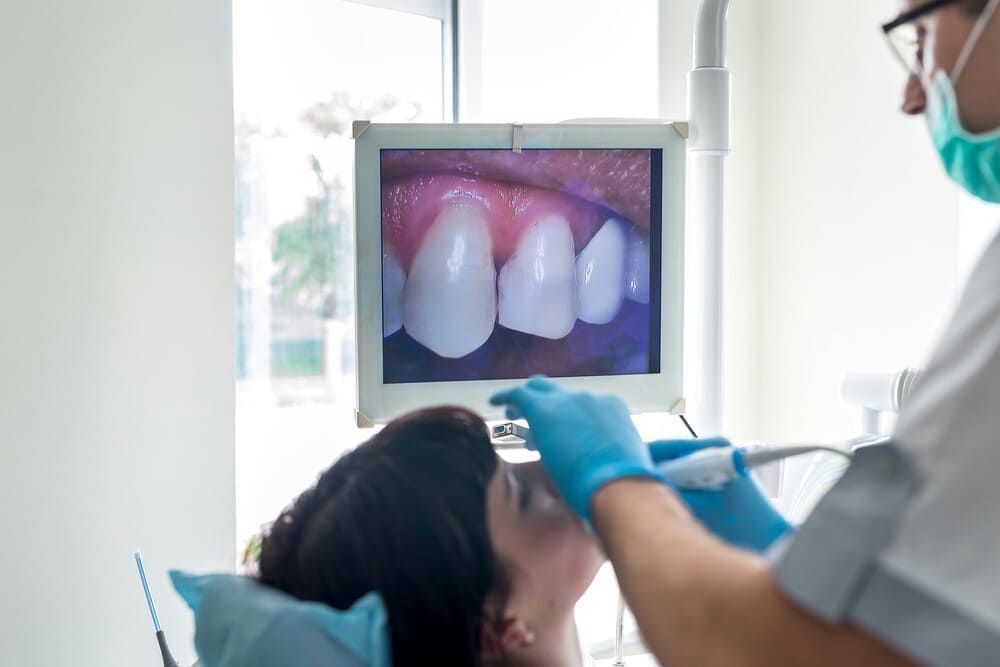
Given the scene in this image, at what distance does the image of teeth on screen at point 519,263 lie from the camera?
4.75 feet

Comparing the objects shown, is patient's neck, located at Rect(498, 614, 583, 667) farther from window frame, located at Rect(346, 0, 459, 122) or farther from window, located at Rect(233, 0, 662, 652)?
window frame, located at Rect(346, 0, 459, 122)

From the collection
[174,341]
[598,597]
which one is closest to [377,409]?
[174,341]

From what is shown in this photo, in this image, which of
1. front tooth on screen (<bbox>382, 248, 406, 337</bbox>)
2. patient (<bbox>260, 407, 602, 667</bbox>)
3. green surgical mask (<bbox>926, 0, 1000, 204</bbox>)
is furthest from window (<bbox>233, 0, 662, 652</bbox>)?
green surgical mask (<bbox>926, 0, 1000, 204</bbox>)

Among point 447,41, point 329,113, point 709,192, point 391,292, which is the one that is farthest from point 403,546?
point 447,41

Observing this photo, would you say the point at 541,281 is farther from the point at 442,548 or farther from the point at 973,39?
the point at 973,39

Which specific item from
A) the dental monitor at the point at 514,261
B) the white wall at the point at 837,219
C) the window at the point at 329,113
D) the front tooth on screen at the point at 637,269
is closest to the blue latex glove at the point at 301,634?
the dental monitor at the point at 514,261

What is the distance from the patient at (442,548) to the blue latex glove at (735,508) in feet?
0.46

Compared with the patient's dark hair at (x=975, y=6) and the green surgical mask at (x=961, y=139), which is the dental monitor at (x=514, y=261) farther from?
the patient's dark hair at (x=975, y=6)

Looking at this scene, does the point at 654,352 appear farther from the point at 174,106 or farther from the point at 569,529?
the point at 174,106

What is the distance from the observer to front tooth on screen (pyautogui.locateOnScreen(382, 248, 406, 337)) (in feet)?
4.74

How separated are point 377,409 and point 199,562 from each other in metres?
0.58

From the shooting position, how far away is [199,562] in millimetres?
1742

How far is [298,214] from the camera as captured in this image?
2.19 meters

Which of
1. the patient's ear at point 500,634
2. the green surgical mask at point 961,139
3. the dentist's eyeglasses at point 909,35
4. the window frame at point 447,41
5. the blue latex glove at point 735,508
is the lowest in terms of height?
the patient's ear at point 500,634
